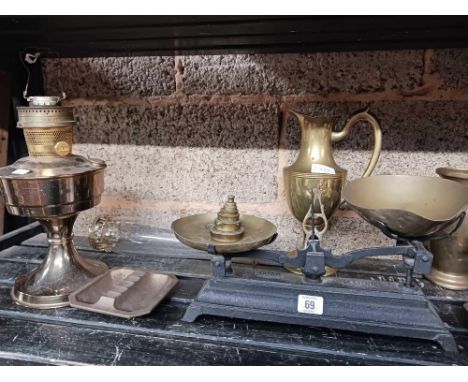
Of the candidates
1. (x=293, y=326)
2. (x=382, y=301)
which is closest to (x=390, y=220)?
(x=382, y=301)

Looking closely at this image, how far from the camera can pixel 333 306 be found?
62 cm

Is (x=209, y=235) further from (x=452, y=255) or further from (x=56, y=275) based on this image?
(x=452, y=255)

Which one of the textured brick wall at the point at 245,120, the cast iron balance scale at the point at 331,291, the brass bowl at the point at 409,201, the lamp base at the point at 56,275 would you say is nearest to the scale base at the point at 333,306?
the cast iron balance scale at the point at 331,291

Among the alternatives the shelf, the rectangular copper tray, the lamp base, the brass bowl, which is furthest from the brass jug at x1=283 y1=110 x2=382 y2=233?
the lamp base

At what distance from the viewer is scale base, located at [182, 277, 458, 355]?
0.60m

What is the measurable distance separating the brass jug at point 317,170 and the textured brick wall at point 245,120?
15 cm

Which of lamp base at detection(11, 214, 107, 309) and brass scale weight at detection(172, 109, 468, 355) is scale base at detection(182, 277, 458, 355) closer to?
brass scale weight at detection(172, 109, 468, 355)

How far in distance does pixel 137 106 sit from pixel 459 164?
0.79 metres

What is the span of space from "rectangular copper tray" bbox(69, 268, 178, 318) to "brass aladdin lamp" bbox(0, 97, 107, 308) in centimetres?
4

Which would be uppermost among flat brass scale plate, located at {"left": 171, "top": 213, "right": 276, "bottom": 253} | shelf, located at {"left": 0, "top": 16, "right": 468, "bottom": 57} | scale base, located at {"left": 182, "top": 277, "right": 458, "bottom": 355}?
shelf, located at {"left": 0, "top": 16, "right": 468, "bottom": 57}

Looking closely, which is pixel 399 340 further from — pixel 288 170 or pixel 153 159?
pixel 153 159

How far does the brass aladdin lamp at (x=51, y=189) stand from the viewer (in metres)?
0.68

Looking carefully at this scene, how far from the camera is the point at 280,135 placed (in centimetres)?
96

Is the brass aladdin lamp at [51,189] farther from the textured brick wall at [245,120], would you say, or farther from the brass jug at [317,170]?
the brass jug at [317,170]
